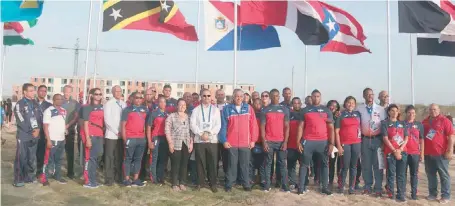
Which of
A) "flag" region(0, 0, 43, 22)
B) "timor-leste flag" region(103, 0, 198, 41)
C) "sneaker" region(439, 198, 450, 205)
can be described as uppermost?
"timor-leste flag" region(103, 0, 198, 41)

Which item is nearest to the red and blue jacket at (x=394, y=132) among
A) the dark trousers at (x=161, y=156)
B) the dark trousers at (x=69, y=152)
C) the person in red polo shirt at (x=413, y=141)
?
the person in red polo shirt at (x=413, y=141)

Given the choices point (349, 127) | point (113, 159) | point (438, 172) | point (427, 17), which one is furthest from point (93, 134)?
point (427, 17)

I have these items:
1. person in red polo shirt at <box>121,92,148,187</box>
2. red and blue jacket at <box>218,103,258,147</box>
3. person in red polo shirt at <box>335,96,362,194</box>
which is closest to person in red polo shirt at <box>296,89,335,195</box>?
person in red polo shirt at <box>335,96,362,194</box>

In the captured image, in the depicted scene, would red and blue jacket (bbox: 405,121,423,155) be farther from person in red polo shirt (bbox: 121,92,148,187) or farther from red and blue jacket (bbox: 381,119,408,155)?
person in red polo shirt (bbox: 121,92,148,187)

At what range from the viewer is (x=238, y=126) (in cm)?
747

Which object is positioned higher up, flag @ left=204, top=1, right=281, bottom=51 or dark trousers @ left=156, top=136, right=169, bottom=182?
flag @ left=204, top=1, right=281, bottom=51

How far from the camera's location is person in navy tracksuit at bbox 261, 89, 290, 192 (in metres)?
7.62

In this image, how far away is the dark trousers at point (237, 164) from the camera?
24.7 feet

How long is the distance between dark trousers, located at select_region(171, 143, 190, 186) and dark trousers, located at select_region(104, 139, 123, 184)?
1.06m

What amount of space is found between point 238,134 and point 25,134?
3.85m

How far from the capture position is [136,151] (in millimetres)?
7652

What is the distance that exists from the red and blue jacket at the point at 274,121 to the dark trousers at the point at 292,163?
1.48ft

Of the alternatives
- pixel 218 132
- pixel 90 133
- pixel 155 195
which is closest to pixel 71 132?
pixel 90 133

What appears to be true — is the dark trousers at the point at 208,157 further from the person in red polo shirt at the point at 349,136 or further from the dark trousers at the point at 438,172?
the dark trousers at the point at 438,172
